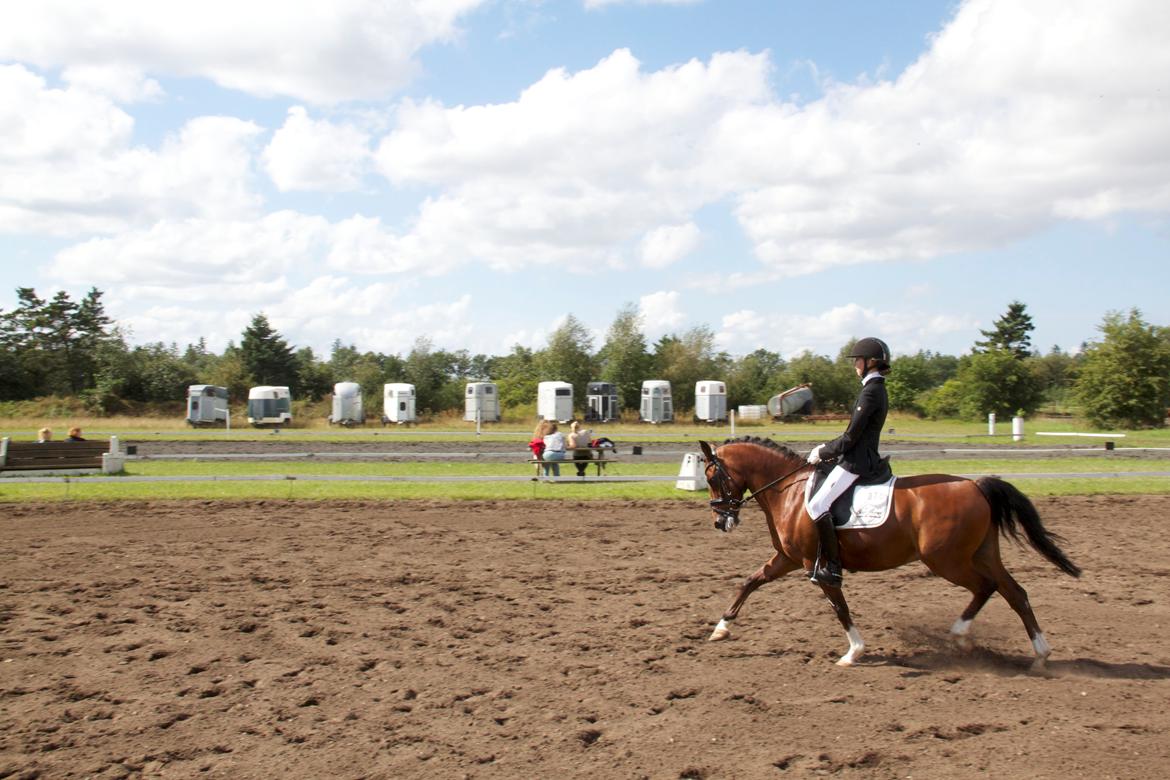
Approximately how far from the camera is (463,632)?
849 centimetres

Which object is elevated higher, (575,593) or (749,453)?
(749,453)

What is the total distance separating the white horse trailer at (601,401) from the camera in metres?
62.8

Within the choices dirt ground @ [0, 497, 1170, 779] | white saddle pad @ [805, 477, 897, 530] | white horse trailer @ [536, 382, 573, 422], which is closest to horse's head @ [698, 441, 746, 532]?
white saddle pad @ [805, 477, 897, 530]

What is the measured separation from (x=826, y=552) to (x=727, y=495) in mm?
1127

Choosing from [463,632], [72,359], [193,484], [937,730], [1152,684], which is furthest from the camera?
[72,359]

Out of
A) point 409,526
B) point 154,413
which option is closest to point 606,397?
point 154,413

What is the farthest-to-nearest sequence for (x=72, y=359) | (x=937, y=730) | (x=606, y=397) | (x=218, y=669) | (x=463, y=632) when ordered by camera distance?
(x=72, y=359) → (x=606, y=397) → (x=463, y=632) → (x=218, y=669) → (x=937, y=730)

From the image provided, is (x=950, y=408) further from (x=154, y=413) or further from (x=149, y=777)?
(x=149, y=777)

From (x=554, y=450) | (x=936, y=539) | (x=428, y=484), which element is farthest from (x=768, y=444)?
(x=554, y=450)

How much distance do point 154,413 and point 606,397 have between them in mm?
37367

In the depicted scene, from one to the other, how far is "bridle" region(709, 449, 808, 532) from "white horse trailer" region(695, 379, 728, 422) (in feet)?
176

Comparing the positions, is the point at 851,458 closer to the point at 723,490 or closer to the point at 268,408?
the point at 723,490

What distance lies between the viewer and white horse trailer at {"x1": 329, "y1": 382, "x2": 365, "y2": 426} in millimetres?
59219

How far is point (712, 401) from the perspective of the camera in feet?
203
